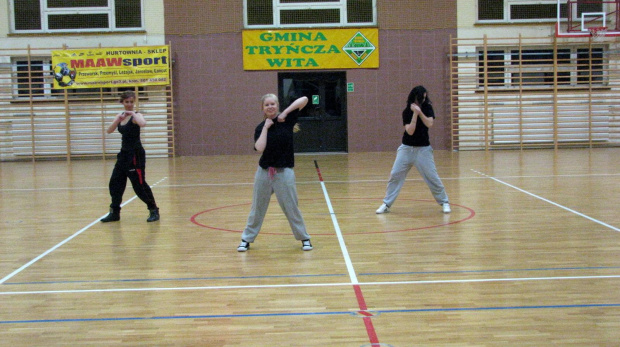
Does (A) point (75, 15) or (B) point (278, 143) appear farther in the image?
(A) point (75, 15)

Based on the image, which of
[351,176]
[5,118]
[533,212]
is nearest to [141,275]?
[533,212]

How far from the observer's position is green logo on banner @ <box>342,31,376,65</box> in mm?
20266

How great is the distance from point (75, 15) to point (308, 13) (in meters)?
6.93

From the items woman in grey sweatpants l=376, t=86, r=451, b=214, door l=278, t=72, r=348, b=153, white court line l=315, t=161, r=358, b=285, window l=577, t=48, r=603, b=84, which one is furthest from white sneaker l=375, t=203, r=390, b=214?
window l=577, t=48, r=603, b=84

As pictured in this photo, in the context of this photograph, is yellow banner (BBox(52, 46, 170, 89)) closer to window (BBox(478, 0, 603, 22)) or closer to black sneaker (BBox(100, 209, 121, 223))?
window (BBox(478, 0, 603, 22))

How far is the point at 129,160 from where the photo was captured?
848 cm

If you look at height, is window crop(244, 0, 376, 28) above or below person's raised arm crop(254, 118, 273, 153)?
above

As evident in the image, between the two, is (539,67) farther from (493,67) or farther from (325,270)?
(325,270)

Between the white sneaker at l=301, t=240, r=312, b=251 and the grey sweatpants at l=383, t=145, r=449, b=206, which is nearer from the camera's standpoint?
the white sneaker at l=301, t=240, r=312, b=251

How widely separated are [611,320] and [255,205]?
3416 millimetres

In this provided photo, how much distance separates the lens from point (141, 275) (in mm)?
5828

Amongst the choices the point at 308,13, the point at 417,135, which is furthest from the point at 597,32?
the point at 417,135

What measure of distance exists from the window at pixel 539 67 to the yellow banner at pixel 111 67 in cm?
947

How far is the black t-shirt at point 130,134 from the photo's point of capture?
846 cm
